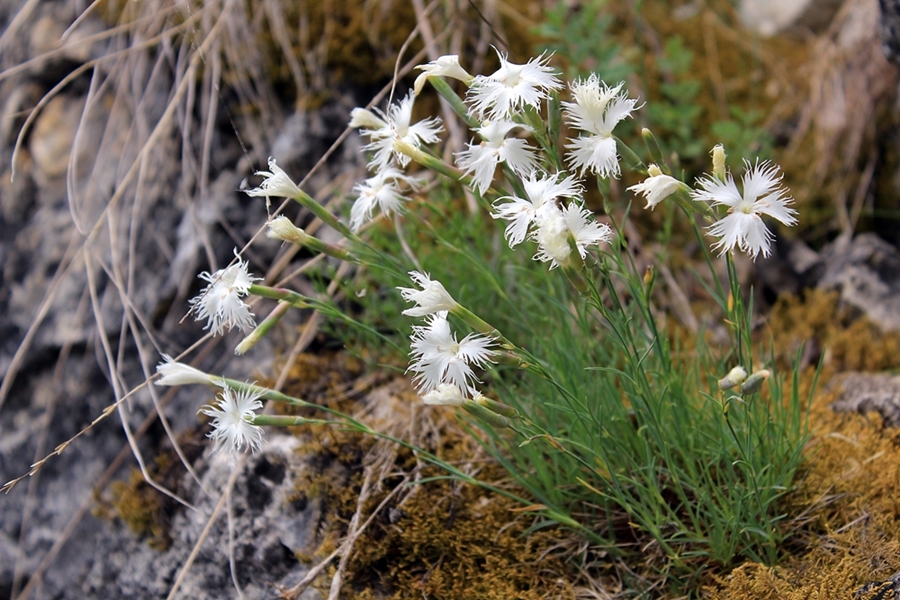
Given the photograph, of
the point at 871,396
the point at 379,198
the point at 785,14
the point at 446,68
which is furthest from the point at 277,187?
the point at 785,14

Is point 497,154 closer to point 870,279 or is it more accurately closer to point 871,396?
point 871,396

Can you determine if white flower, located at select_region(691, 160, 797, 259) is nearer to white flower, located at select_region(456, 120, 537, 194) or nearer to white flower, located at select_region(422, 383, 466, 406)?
white flower, located at select_region(456, 120, 537, 194)

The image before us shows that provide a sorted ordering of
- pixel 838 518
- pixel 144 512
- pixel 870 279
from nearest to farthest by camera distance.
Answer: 1. pixel 838 518
2. pixel 144 512
3. pixel 870 279

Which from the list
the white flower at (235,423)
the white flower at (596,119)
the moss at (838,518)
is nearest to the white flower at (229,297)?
the white flower at (235,423)

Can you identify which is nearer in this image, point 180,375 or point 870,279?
point 180,375

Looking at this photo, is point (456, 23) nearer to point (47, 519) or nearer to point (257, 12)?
point (257, 12)

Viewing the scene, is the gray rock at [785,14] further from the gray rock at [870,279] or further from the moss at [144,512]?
the moss at [144,512]

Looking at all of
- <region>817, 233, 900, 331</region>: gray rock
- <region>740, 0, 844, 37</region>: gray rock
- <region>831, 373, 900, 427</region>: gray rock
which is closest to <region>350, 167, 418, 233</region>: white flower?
<region>831, 373, 900, 427</region>: gray rock
